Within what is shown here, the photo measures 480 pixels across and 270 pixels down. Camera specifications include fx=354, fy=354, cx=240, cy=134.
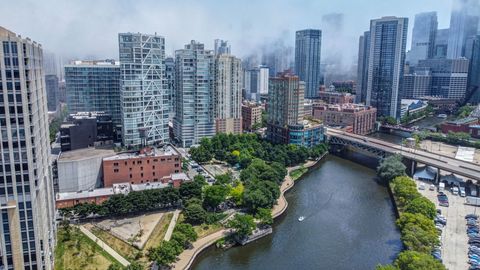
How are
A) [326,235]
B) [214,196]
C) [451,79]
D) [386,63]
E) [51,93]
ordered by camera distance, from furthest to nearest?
[451,79] < [386,63] < [51,93] < [214,196] < [326,235]

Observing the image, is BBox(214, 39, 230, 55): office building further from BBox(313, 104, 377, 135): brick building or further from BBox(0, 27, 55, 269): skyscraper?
BBox(0, 27, 55, 269): skyscraper

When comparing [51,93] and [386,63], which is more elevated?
[386,63]

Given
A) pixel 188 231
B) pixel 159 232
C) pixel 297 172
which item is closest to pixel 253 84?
pixel 297 172

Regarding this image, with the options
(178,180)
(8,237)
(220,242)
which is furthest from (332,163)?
(8,237)

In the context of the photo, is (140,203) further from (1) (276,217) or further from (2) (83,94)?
(2) (83,94)

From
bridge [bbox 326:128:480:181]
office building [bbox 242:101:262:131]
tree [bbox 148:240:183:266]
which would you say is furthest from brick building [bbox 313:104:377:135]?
tree [bbox 148:240:183:266]

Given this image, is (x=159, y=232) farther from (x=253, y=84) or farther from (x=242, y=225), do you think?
(x=253, y=84)

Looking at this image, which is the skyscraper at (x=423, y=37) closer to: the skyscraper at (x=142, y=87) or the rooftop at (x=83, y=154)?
the skyscraper at (x=142, y=87)
